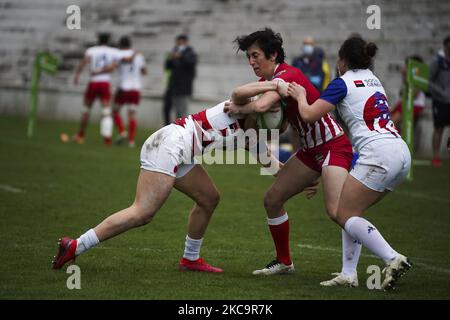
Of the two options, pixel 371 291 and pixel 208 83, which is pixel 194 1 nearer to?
pixel 208 83

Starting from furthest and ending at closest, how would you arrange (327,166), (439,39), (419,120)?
1. (439,39)
2. (419,120)
3. (327,166)

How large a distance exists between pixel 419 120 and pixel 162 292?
14.7 meters

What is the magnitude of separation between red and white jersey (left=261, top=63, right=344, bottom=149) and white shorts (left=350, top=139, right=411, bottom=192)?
0.52 m

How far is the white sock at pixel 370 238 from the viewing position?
288 inches

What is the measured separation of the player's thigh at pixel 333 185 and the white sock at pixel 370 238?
233 mm

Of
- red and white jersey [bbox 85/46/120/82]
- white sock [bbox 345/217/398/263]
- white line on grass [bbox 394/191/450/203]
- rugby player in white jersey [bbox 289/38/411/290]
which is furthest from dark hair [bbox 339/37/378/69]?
red and white jersey [bbox 85/46/120/82]

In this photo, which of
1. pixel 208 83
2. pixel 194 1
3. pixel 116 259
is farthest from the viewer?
pixel 194 1

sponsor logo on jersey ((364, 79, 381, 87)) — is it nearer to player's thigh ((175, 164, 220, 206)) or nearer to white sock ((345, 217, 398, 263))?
white sock ((345, 217, 398, 263))

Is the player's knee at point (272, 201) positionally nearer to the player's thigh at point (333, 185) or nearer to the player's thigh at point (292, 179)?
the player's thigh at point (292, 179)

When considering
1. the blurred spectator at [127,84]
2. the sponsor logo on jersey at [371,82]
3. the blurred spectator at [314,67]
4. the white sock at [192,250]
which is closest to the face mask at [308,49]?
the blurred spectator at [314,67]

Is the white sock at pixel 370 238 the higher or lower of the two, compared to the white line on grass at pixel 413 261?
higher

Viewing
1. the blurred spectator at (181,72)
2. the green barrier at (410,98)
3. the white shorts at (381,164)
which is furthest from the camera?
the blurred spectator at (181,72)

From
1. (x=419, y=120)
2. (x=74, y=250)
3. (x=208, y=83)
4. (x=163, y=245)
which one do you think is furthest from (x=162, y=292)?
(x=208, y=83)

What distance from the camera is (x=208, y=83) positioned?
28344 mm
